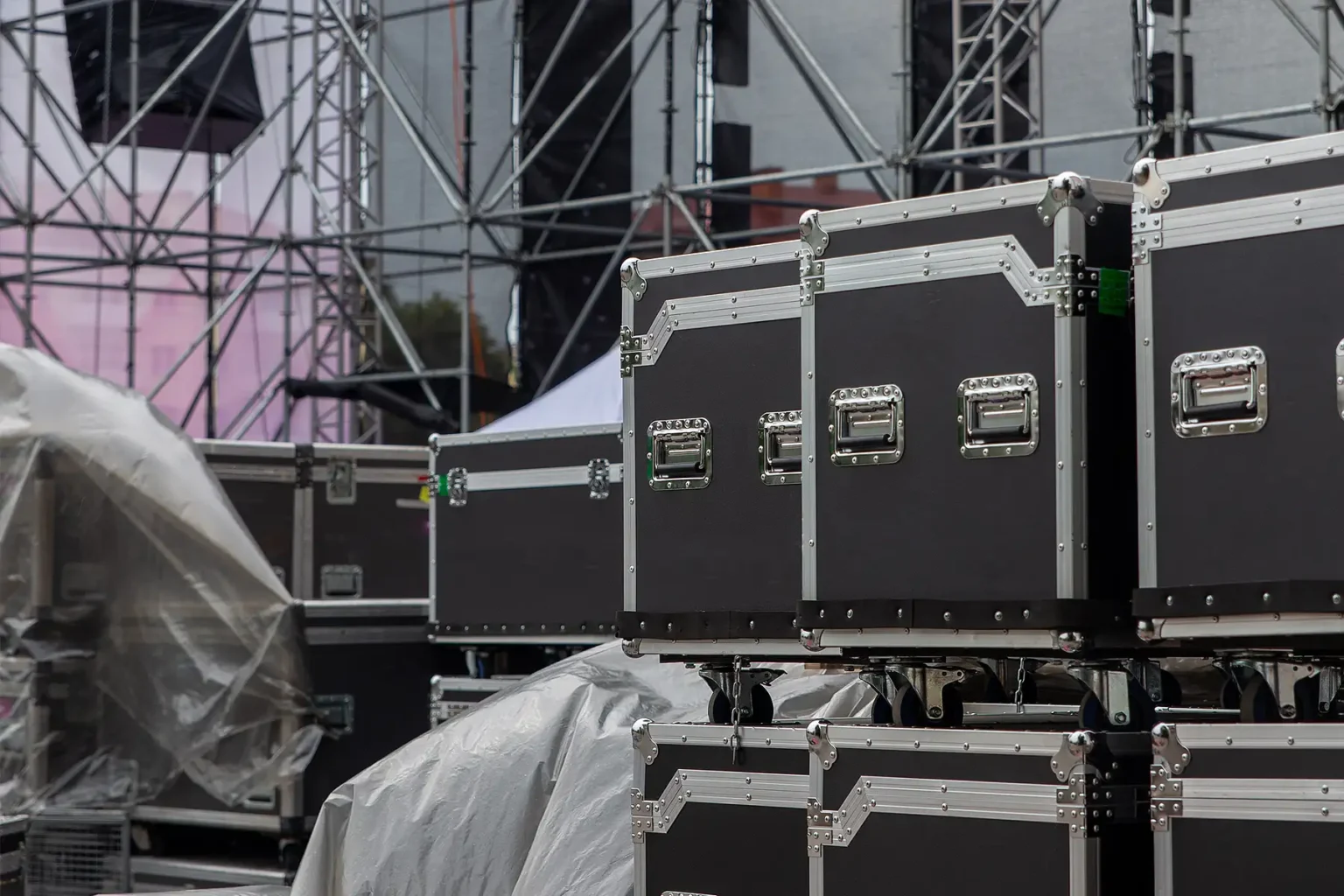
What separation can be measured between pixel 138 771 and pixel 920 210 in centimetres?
538

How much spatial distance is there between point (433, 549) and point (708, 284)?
438 centimetres

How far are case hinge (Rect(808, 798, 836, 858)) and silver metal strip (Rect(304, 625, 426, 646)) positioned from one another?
4.48 meters

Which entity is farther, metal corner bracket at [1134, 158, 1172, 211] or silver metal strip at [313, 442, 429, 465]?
silver metal strip at [313, 442, 429, 465]

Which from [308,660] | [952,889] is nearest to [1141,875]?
[952,889]

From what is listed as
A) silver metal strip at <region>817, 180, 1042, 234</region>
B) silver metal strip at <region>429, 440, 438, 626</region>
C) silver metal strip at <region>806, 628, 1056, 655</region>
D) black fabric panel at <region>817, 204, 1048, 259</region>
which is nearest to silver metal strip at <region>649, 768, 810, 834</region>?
silver metal strip at <region>806, 628, 1056, 655</region>

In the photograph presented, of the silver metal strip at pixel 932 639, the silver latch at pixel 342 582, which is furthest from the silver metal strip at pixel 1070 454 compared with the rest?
the silver latch at pixel 342 582

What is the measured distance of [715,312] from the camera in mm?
5711

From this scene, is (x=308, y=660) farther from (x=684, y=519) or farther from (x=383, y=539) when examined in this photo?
(x=684, y=519)

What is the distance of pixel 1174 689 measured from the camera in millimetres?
5438

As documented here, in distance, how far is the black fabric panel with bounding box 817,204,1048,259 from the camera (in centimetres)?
484

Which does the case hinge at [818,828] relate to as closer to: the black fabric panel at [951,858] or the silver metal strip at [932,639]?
the black fabric panel at [951,858]

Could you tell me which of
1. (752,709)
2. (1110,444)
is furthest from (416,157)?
(1110,444)

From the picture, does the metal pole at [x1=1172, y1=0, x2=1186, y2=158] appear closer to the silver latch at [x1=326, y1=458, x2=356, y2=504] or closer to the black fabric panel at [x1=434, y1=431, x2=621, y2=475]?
the black fabric panel at [x1=434, y1=431, x2=621, y2=475]

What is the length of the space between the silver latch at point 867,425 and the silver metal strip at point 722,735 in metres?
0.76
